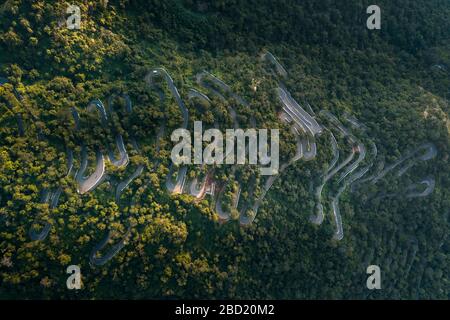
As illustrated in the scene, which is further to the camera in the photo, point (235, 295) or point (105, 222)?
point (235, 295)

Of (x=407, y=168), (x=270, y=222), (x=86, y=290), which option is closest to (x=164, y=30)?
(x=270, y=222)

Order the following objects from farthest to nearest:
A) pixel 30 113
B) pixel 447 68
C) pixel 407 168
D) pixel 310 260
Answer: pixel 447 68
pixel 407 168
pixel 310 260
pixel 30 113

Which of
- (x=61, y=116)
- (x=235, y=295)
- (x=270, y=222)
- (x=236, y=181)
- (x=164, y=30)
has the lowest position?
(x=235, y=295)

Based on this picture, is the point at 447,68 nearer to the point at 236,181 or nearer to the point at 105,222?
the point at 236,181

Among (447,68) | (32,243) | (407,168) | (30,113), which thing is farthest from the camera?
(447,68)

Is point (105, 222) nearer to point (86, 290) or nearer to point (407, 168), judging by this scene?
point (86, 290)

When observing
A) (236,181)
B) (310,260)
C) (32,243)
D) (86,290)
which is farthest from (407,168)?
(32,243)

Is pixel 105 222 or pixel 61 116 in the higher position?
pixel 61 116
